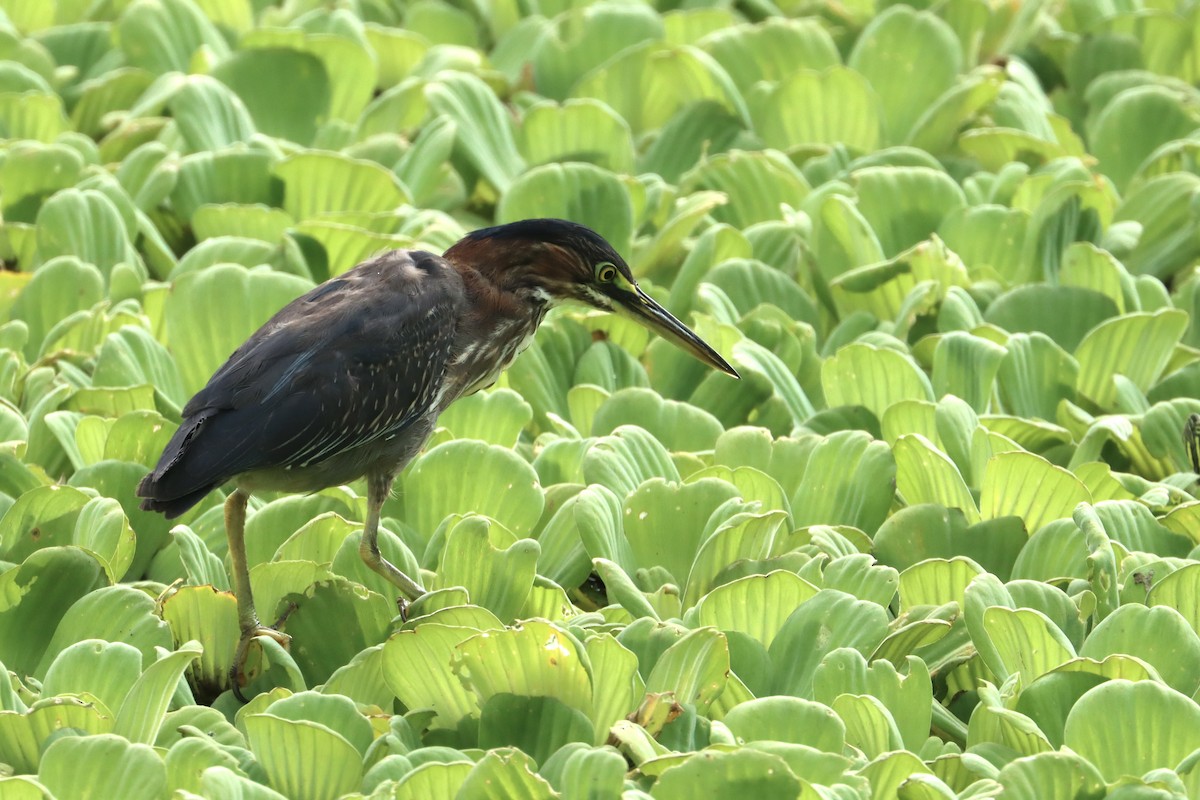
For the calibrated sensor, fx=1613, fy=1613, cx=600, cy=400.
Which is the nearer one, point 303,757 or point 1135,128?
point 303,757

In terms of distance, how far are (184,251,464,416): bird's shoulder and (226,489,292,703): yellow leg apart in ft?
0.81

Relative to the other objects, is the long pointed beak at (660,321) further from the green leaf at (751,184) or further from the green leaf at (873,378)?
the green leaf at (751,184)

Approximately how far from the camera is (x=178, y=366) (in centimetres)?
446

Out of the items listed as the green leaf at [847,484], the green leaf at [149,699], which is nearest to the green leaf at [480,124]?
the green leaf at [847,484]

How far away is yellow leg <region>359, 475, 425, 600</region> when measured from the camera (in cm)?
355

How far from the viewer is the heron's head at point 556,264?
4047 mm

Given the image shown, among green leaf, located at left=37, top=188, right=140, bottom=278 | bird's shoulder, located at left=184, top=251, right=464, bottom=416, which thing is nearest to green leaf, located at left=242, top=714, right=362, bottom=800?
bird's shoulder, located at left=184, top=251, right=464, bottom=416

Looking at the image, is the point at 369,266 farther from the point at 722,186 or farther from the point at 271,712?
the point at 722,186

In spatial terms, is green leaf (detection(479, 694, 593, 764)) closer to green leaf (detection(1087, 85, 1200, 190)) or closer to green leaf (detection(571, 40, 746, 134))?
green leaf (detection(571, 40, 746, 134))

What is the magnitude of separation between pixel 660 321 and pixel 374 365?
2.85 ft

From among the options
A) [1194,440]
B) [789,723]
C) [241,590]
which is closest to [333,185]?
[241,590]

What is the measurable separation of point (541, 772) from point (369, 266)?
4.96ft

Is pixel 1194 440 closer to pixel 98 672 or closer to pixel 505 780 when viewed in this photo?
pixel 505 780

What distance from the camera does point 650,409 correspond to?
421 cm
